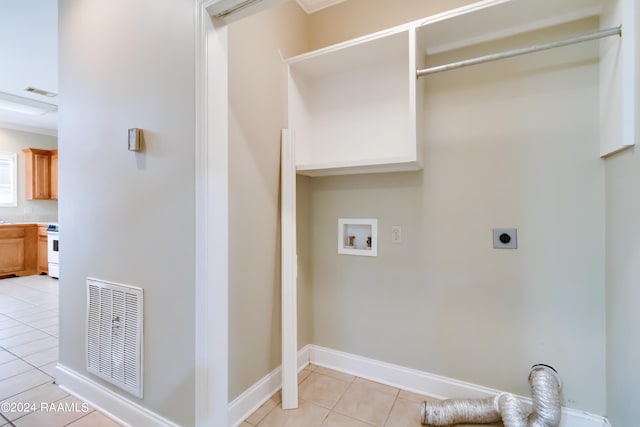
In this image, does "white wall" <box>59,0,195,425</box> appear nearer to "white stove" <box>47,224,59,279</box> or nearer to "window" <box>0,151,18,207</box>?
"white stove" <box>47,224,59,279</box>

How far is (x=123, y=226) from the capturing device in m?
1.67

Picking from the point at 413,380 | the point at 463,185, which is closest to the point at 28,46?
the point at 463,185

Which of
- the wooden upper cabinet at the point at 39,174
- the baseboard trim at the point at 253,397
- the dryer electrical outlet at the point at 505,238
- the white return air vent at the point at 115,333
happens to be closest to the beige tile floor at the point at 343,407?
Result: the baseboard trim at the point at 253,397

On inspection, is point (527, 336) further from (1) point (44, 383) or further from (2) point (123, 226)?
(1) point (44, 383)

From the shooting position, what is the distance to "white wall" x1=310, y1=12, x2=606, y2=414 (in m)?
1.53

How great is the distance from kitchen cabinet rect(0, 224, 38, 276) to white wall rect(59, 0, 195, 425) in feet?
14.6

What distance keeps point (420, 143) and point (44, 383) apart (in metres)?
2.94

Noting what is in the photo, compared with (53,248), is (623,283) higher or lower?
higher

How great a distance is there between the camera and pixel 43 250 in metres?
5.14

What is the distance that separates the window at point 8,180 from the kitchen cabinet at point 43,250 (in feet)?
2.50

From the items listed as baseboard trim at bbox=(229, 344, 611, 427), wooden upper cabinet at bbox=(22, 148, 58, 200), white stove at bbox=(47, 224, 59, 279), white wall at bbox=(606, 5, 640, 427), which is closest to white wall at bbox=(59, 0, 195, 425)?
baseboard trim at bbox=(229, 344, 611, 427)

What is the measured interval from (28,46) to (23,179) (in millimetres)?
3732

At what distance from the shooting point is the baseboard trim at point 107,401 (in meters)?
1.58

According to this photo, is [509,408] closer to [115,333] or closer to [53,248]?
[115,333]
